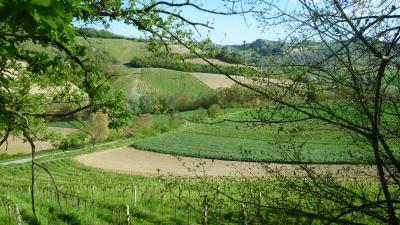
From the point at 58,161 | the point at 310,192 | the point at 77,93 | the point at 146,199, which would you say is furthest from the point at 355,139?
the point at 58,161

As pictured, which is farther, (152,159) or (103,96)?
(152,159)

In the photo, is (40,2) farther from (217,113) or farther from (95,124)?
(95,124)

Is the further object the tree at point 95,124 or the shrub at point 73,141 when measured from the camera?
the shrub at point 73,141

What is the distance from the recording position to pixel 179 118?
A: 4113mm

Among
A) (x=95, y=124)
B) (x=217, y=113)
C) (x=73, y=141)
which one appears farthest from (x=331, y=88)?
(x=95, y=124)

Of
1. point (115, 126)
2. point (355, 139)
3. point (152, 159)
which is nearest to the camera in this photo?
point (355, 139)

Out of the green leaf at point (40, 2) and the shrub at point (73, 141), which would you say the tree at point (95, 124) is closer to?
the shrub at point (73, 141)

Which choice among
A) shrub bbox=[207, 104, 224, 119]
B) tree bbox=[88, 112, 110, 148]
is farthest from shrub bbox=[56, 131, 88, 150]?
shrub bbox=[207, 104, 224, 119]

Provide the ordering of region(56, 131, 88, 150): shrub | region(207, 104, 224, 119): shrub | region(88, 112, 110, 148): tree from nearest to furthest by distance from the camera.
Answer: region(207, 104, 224, 119): shrub
region(88, 112, 110, 148): tree
region(56, 131, 88, 150): shrub

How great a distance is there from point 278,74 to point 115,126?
396 centimetres

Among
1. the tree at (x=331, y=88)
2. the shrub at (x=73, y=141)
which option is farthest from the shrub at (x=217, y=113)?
the shrub at (x=73, y=141)

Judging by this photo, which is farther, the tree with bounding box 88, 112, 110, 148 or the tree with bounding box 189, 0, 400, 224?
the tree with bounding box 88, 112, 110, 148

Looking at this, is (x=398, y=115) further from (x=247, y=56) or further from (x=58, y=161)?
(x=58, y=161)

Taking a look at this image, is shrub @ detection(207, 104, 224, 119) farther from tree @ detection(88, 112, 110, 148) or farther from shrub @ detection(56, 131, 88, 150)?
shrub @ detection(56, 131, 88, 150)
